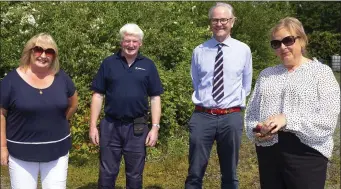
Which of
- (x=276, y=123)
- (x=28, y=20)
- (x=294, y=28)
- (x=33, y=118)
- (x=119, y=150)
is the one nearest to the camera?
(x=276, y=123)

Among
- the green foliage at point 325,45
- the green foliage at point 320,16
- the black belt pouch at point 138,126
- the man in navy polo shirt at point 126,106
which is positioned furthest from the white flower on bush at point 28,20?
the green foliage at point 320,16

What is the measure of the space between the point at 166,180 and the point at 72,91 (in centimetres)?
234

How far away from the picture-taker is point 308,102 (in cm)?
295

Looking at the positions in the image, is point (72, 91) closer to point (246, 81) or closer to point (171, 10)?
→ point (246, 81)

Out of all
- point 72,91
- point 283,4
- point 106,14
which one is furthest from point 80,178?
point 283,4

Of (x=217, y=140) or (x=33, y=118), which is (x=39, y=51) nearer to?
(x=33, y=118)

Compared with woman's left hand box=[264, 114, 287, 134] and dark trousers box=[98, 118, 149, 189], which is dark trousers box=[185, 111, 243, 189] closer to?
dark trousers box=[98, 118, 149, 189]

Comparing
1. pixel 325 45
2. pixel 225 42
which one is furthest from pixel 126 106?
pixel 325 45

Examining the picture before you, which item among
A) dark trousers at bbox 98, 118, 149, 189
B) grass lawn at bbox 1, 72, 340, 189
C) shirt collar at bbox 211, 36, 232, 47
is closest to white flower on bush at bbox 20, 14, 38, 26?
grass lawn at bbox 1, 72, 340, 189

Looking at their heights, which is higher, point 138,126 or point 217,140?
point 138,126

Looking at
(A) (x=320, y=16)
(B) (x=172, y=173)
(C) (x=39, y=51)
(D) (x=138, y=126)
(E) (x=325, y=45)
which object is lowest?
(B) (x=172, y=173)

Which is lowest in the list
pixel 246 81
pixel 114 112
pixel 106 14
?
pixel 114 112

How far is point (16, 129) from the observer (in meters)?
3.43

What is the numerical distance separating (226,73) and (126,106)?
89 cm
